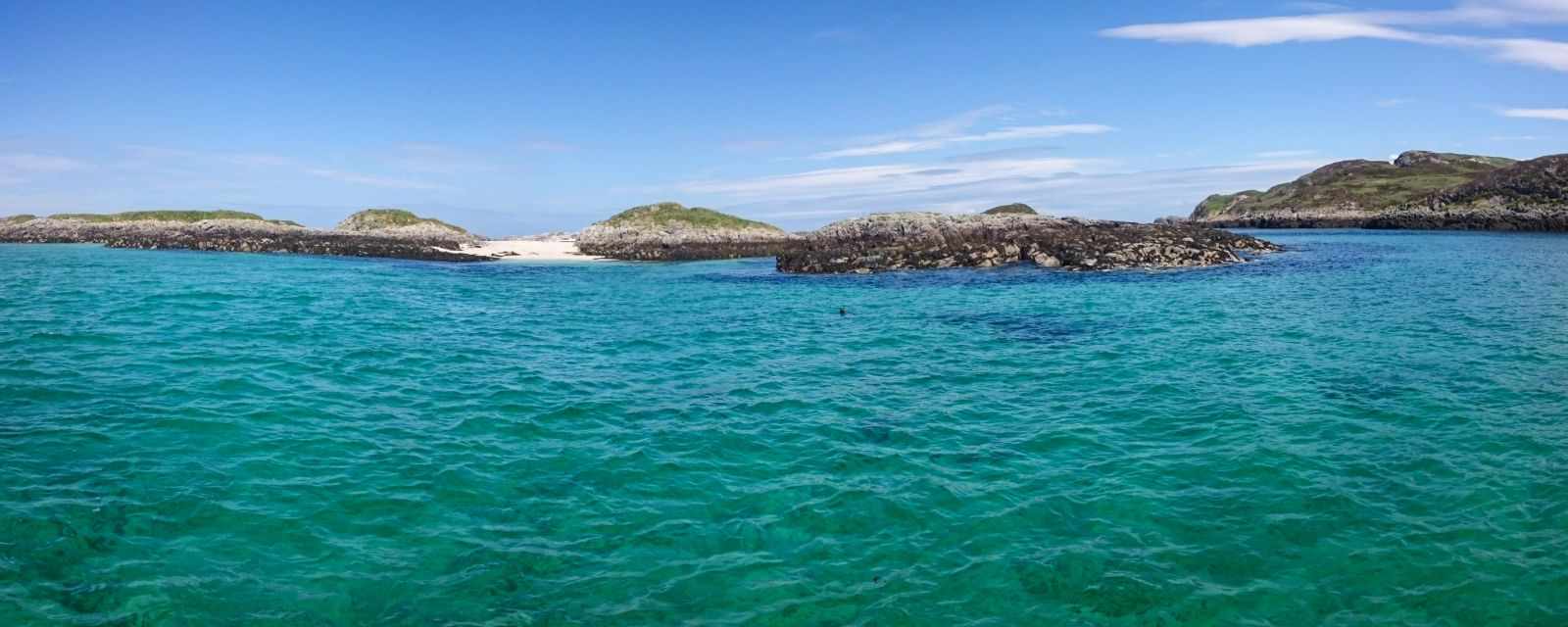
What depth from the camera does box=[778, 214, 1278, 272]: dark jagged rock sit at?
59.1 metres

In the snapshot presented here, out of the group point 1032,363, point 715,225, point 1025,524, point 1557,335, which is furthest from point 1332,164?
point 1025,524

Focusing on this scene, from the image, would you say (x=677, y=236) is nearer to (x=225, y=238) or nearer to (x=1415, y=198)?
(x=225, y=238)

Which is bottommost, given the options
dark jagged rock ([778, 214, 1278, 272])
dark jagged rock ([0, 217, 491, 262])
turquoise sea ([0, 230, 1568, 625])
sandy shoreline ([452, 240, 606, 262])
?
turquoise sea ([0, 230, 1568, 625])

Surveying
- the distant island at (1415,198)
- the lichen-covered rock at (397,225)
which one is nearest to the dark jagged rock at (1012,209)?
the distant island at (1415,198)

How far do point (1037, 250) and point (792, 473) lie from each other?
2093 inches

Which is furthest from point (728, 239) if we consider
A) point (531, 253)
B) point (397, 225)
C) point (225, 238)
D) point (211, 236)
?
point (211, 236)

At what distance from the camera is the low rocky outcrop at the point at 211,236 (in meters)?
87.4

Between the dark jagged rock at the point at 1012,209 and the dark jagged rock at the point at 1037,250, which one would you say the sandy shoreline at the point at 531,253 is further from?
the dark jagged rock at the point at 1012,209

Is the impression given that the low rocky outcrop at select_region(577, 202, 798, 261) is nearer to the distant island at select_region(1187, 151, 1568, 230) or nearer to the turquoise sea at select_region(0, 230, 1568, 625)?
the turquoise sea at select_region(0, 230, 1568, 625)

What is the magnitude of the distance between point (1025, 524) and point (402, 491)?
1074 cm

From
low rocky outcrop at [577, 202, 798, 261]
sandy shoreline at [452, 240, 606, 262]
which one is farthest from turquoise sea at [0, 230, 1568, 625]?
low rocky outcrop at [577, 202, 798, 261]

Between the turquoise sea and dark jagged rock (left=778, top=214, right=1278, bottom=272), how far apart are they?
89.8 feet

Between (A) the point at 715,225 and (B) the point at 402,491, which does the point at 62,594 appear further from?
(A) the point at 715,225

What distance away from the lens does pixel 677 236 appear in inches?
4235
